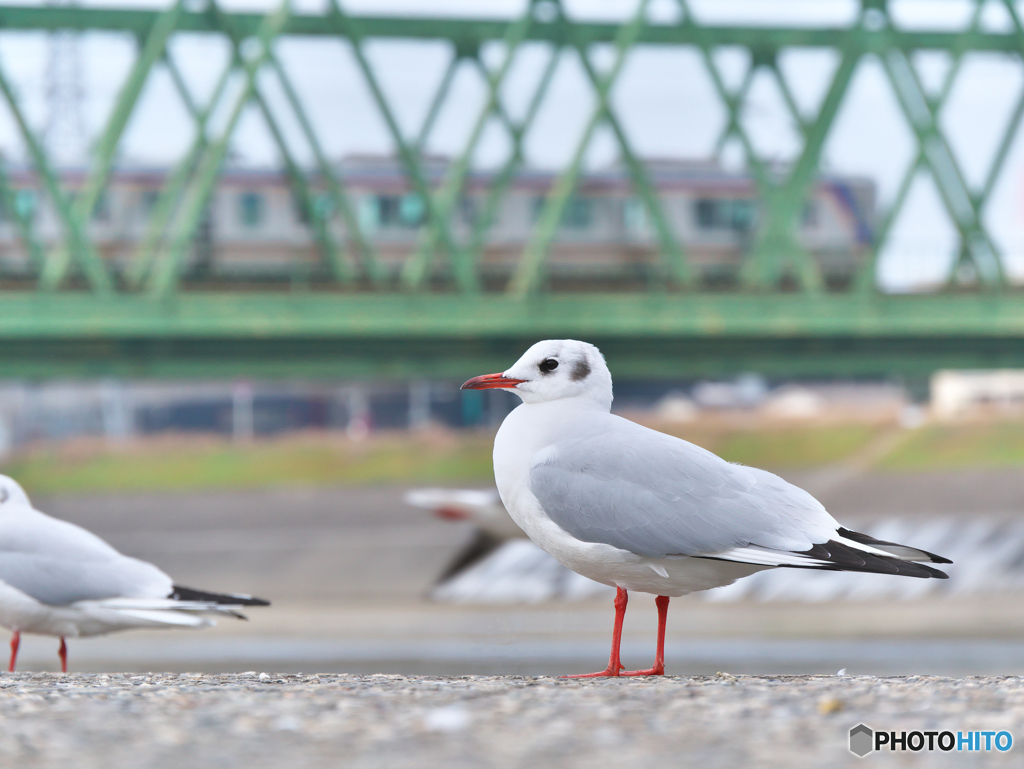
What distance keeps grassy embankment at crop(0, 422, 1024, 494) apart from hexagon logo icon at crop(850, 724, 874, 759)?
120ft

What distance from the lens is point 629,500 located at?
5812mm

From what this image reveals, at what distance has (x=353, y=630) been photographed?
98.0ft

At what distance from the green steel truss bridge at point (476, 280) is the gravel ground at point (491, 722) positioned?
14.7 metres

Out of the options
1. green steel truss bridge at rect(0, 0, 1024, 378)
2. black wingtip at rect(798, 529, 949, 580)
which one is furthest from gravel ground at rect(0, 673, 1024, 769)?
green steel truss bridge at rect(0, 0, 1024, 378)

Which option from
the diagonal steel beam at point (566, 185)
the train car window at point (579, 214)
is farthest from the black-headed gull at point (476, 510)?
the diagonal steel beam at point (566, 185)

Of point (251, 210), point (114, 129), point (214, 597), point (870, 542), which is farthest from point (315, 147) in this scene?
point (870, 542)

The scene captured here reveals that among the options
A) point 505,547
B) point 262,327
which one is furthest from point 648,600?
point 262,327

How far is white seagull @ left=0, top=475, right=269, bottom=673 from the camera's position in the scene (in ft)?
24.7

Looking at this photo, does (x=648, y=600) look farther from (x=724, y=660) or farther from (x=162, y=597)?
(x=162, y=597)

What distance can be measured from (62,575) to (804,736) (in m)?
4.74

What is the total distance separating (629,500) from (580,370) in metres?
0.68

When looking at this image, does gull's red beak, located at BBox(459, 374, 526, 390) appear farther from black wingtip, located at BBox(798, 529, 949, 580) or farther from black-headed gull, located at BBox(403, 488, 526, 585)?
black-headed gull, located at BBox(403, 488, 526, 585)

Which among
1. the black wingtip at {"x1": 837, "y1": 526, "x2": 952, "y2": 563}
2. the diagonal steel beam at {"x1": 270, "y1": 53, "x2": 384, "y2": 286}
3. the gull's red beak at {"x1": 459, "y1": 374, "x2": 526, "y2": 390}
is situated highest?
the diagonal steel beam at {"x1": 270, "y1": 53, "x2": 384, "y2": 286}

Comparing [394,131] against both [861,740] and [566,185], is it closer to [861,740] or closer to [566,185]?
[566,185]
